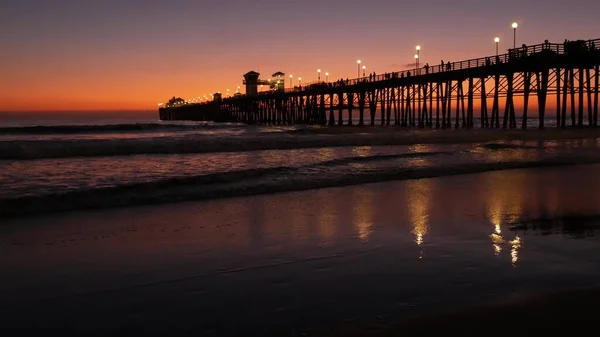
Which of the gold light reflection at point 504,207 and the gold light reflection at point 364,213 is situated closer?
the gold light reflection at point 504,207

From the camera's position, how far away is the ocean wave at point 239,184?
28.3ft

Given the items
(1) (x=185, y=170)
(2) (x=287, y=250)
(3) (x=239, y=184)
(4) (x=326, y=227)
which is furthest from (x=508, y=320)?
(1) (x=185, y=170)

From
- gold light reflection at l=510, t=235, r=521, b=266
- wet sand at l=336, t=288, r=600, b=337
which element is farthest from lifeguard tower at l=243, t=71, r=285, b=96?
wet sand at l=336, t=288, r=600, b=337

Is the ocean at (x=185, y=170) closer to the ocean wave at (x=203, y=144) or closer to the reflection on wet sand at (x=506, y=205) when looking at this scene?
the ocean wave at (x=203, y=144)

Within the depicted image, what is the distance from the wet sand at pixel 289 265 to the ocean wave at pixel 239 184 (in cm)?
70

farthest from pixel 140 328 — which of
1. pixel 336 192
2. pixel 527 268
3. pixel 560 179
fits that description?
pixel 560 179

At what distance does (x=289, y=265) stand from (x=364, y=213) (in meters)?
2.96

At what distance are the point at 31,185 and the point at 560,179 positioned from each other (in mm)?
11593

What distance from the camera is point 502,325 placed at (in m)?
3.37

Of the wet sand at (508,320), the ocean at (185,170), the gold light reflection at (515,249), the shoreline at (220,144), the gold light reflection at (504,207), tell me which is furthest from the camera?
the shoreline at (220,144)

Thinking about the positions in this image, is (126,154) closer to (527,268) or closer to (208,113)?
(527,268)

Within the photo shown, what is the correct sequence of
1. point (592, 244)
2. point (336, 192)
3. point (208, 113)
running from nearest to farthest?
point (592, 244) < point (336, 192) < point (208, 113)

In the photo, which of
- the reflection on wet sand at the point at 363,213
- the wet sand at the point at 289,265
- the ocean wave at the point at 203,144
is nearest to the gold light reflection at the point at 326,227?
the wet sand at the point at 289,265

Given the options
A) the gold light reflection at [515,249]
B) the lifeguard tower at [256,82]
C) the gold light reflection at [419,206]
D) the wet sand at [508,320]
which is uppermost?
the lifeguard tower at [256,82]
